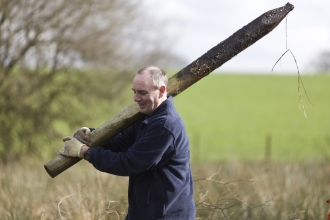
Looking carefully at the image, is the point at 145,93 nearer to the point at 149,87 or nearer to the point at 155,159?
the point at 149,87

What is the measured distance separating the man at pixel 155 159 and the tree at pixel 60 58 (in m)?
9.66

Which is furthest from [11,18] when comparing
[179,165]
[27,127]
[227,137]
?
[227,137]

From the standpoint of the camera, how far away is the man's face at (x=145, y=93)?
407cm

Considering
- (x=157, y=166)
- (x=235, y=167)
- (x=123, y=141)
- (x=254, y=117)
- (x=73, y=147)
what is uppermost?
(x=73, y=147)

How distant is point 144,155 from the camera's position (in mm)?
4008

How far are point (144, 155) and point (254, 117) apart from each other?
37.9 meters

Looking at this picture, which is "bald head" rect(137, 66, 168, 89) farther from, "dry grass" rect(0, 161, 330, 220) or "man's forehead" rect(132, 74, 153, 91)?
"dry grass" rect(0, 161, 330, 220)

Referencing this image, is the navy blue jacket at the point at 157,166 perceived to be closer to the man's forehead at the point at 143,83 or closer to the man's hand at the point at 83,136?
the man's forehead at the point at 143,83

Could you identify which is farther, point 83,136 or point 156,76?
point 83,136

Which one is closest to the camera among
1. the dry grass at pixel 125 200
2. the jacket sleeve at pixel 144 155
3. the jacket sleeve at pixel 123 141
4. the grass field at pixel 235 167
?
the jacket sleeve at pixel 144 155

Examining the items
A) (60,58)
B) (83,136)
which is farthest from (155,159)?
(60,58)

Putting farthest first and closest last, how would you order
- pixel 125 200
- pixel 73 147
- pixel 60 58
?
1. pixel 60 58
2. pixel 125 200
3. pixel 73 147

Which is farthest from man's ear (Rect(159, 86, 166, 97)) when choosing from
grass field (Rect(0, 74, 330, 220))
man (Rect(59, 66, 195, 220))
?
grass field (Rect(0, 74, 330, 220))

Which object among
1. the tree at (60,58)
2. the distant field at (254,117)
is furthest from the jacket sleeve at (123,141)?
the distant field at (254,117)
